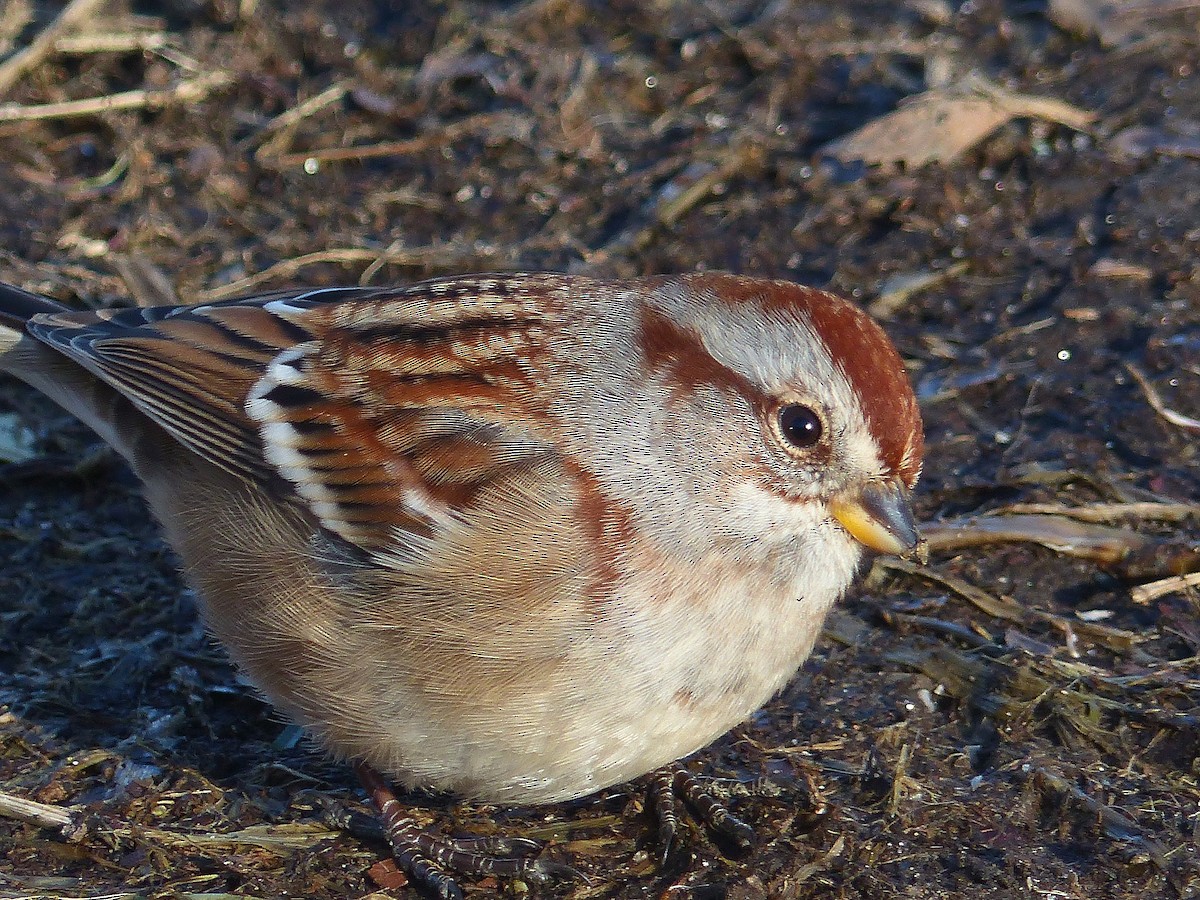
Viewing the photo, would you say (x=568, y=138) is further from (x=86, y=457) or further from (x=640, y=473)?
(x=640, y=473)

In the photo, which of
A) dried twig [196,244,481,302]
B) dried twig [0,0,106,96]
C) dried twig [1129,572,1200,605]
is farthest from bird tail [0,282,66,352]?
dried twig [1129,572,1200,605]

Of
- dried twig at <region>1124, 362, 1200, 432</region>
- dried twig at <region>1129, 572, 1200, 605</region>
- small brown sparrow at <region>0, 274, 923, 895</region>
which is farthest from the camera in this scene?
dried twig at <region>1124, 362, 1200, 432</region>

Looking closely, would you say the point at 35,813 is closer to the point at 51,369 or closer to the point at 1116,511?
the point at 51,369

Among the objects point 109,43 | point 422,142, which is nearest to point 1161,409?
point 422,142

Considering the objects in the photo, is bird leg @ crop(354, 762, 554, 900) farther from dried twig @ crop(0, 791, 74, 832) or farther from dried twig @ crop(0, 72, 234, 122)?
dried twig @ crop(0, 72, 234, 122)

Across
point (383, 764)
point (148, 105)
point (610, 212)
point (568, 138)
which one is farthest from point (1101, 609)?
point (148, 105)

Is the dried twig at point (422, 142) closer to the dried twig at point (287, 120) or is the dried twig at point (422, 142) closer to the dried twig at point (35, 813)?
the dried twig at point (287, 120)

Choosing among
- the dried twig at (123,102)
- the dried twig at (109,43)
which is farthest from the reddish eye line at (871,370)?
the dried twig at (109,43)
